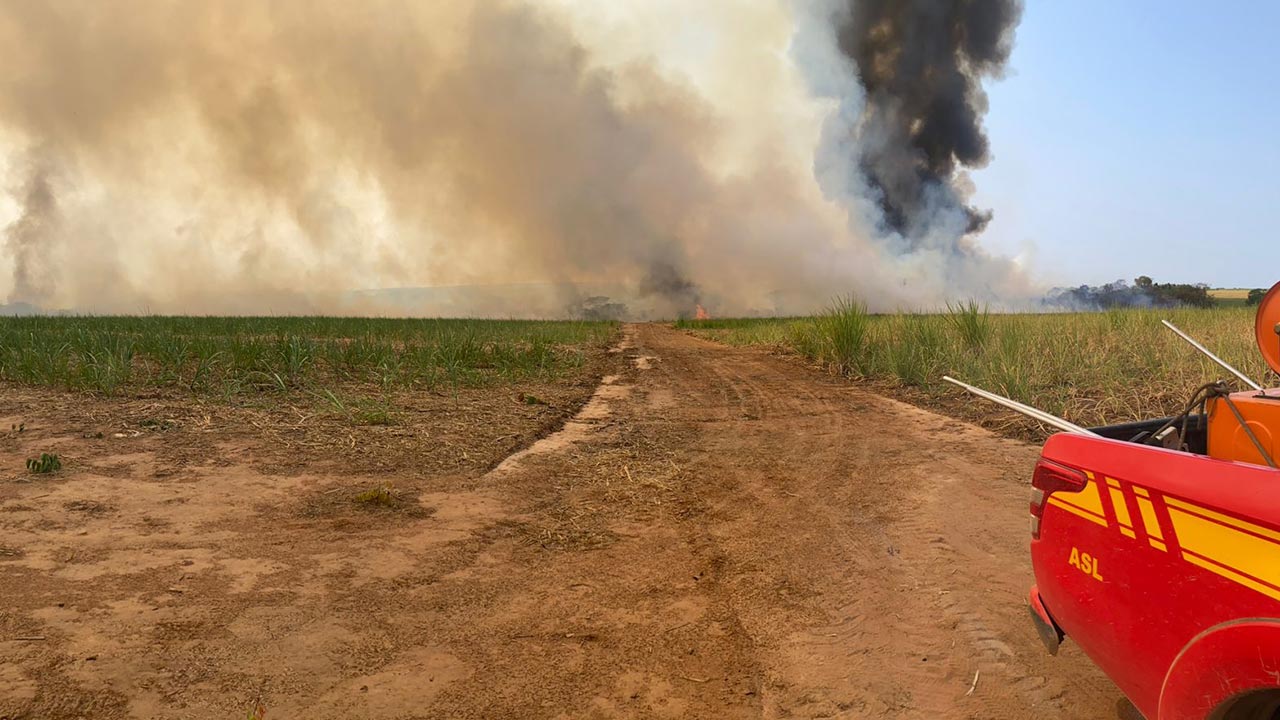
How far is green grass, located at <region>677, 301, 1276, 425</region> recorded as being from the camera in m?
8.39

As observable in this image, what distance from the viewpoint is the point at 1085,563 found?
2.21 metres

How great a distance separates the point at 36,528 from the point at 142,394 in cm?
437

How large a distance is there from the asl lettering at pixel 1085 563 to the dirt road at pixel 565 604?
0.77m

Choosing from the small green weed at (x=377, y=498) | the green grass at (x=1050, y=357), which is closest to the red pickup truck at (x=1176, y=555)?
the small green weed at (x=377, y=498)

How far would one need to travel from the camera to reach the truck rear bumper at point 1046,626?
2.49m

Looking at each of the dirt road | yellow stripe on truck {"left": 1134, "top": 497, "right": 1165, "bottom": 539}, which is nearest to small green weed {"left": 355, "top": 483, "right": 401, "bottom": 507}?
the dirt road

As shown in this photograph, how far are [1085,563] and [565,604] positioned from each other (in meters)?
2.35

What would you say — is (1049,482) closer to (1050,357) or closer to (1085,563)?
(1085,563)

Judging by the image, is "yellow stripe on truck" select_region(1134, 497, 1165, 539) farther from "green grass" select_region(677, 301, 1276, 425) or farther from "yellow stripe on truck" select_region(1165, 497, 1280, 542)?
"green grass" select_region(677, 301, 1276, 425)

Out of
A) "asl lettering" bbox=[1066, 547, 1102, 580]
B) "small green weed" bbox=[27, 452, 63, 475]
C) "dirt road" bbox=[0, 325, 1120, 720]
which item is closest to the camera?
"asl lettering" bbox=[1066, 547, 1102, 580]

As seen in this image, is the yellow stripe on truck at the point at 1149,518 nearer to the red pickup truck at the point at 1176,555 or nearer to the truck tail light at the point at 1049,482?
the red pickup truck at the point at 1176,555

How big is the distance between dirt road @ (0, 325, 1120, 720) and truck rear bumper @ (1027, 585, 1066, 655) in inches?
14.5

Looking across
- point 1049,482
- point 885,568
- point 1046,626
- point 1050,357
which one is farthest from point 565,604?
point 1050,357

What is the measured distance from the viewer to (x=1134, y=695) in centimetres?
202
